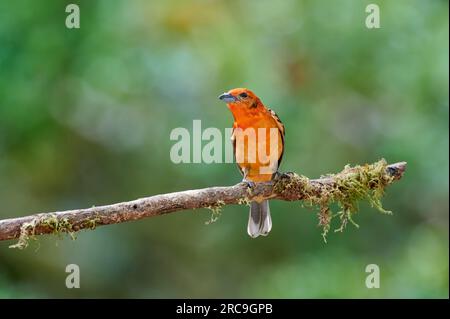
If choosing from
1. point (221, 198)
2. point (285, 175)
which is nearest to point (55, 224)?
point (221, 198)

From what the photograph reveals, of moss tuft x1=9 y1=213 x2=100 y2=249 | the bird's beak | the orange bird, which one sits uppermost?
the bird's beak

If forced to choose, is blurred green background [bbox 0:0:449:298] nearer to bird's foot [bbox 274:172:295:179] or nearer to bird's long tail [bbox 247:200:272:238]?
bird's long tail [bbox 247:200:272:238]

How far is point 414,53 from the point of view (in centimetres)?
762

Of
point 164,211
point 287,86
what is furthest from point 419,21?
point 164,211

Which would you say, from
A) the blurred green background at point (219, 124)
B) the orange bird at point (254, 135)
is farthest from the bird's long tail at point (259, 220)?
the blurred green background at point (219, 124)

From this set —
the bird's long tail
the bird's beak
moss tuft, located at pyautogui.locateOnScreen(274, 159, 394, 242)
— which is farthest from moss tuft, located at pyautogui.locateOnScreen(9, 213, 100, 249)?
the bird's long tail

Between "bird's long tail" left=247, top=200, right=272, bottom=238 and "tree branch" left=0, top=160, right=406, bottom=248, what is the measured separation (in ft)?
3.35

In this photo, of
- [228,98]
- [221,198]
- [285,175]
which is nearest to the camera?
[221,198]

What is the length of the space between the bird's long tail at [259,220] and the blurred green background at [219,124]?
63.3 inches

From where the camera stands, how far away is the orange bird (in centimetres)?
501

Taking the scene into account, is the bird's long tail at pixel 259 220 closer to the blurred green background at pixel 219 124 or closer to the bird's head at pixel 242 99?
the bird's head at pixel 242 99

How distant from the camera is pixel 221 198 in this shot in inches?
161

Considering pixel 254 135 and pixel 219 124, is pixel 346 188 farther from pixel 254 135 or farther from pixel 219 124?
pixel 219 124

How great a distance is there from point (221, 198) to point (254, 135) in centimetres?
102
